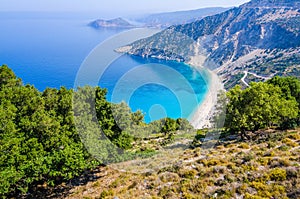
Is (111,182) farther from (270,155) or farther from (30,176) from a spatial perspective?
(270,155)

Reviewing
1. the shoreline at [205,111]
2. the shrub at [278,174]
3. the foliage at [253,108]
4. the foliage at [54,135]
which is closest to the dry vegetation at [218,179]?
the shrub at [278,174]

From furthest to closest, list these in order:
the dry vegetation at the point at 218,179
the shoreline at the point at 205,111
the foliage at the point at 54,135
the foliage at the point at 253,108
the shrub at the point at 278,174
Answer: the shoreline at the point at 205,111, the foliage at the point at 253,108, the foliage at the point at 54,135, the shrub at the point at 278,174, the dry vegetation at the point at 218,179

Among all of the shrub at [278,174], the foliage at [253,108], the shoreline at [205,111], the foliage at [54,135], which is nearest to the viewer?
the shrub at [278,174]

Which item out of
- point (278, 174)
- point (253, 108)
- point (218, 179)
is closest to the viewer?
point (278, 174)

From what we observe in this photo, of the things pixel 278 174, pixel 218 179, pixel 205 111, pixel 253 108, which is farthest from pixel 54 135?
pixel 205 111

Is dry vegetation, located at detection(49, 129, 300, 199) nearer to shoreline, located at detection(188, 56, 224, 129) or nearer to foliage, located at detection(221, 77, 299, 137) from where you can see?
foliage, located at detection(221, 77, 299, 137)

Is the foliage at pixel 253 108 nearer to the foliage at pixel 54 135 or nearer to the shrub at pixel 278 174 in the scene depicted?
the shrub at pixel 278 174

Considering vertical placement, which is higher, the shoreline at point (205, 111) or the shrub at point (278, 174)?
the shoreline at point (205, 111)

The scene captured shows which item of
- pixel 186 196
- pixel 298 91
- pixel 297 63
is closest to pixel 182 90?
pixel 297 63

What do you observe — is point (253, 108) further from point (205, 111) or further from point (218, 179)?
point (205, 111)

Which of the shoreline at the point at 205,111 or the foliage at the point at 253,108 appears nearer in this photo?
the foliage at the point at 253,108

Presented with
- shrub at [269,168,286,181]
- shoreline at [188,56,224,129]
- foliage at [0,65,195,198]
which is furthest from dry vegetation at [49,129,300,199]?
shoreline at [188,56,224,129]
